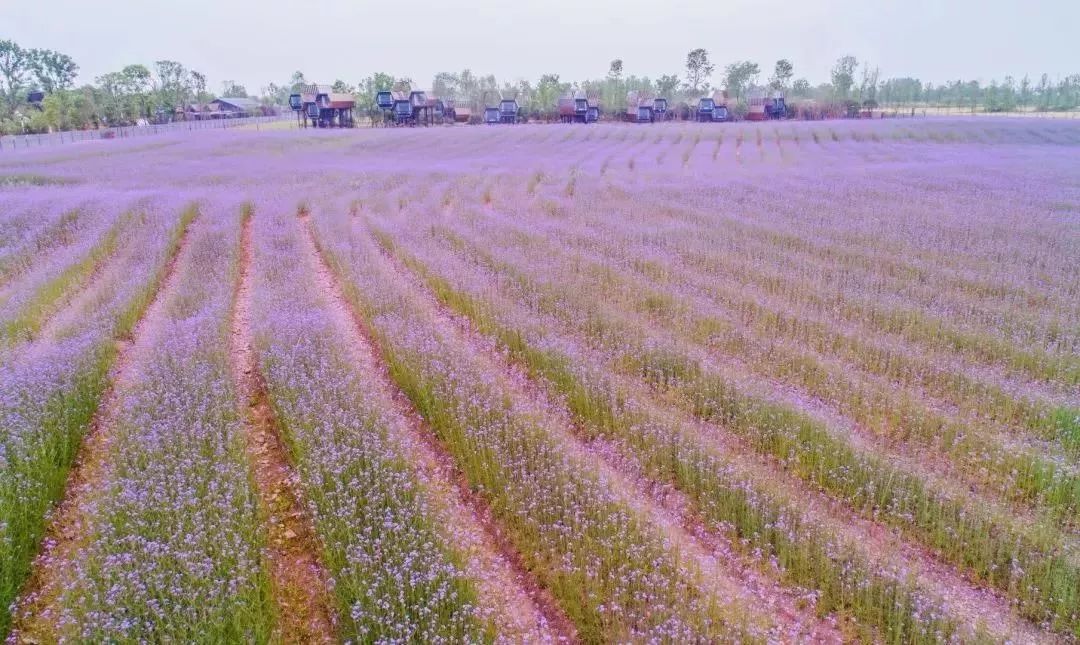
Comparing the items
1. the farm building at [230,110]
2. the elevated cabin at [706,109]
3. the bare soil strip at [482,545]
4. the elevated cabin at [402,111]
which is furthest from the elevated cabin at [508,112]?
the bare soil strip at [482,545]

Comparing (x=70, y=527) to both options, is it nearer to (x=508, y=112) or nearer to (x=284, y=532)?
(x=284, y=532)

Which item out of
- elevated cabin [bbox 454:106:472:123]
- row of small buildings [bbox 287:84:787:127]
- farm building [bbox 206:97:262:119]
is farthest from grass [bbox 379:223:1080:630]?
farm building [bbox 206:97:262:119]

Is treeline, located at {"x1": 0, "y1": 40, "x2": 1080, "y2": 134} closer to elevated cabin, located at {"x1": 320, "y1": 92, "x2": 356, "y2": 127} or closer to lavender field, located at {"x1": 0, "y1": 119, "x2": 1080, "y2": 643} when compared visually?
elevated cabin, located at {"x1": 320, "y1": 92, "x2": 356, "y2": 127}

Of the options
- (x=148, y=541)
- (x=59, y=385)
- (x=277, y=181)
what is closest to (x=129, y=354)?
(x=59, y=385)

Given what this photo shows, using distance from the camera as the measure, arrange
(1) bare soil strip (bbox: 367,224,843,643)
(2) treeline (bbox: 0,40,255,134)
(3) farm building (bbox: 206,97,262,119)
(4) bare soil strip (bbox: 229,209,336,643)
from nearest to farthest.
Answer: (1) bare soil strip (bbox: 367,224,843,643) → (4) bare soil strip (bbox: 229,209,336,643) → (2) treeline (bbox: 0,40,255,134) → (3) farm building (bbox: 206,97,262,119)

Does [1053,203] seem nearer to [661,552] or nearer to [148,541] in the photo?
[661,552]

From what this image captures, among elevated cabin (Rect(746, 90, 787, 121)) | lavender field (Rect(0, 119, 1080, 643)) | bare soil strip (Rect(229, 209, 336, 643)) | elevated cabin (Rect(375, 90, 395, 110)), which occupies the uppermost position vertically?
elevated cabin (Rect(375, 90, 395, 110))
